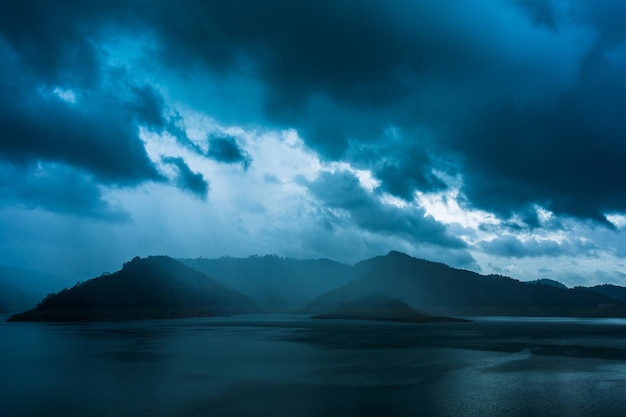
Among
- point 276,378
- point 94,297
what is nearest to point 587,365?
point 276,378

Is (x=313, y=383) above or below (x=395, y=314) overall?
below

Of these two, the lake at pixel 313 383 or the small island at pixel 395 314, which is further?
the small island at pixel 395 314

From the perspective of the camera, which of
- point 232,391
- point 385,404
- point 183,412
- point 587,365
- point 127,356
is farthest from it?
point 127,356

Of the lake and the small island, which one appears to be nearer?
the lake

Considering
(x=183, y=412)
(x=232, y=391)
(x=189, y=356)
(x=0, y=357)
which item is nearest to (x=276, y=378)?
(x=232, y=391)

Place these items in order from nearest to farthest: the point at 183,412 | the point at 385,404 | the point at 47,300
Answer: the point at 183,412, the point at 385,404, the point at 47,300

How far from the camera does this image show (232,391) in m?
28.5

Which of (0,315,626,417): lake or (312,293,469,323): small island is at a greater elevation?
(312,293,469,323): small island

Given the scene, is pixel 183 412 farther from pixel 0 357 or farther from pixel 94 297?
pixel 94 297

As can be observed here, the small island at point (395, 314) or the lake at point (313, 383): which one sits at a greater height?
the small island at point (395, 314)

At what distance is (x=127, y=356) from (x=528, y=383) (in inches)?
1599

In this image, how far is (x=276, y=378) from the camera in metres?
33.5

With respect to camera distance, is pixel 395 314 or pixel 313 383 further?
pixel 395 314

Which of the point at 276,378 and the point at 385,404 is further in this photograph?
the point at 276,378
